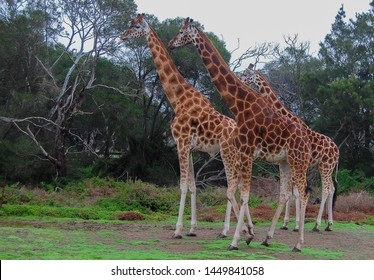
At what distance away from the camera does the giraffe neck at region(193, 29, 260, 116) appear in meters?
9.54

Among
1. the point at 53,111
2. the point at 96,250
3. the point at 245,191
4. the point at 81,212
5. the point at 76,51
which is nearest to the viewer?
the point at 96,250

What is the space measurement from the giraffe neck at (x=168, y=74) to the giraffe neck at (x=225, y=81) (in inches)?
50.4

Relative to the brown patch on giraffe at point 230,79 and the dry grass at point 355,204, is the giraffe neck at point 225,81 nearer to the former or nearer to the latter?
the brown patch on giraffe at point 230,79

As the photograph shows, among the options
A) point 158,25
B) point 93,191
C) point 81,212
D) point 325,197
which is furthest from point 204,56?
point 158,25

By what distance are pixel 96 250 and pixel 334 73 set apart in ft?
74.8

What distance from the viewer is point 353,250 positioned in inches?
372

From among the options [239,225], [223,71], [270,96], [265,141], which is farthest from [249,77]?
[239,225]

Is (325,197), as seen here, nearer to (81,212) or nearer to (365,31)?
(81,212)

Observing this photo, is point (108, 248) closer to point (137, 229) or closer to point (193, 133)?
point (137, 229)

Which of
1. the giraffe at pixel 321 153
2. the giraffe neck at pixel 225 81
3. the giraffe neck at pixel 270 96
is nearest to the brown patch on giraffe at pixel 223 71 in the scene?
the giraffe neck at pixel 225 81

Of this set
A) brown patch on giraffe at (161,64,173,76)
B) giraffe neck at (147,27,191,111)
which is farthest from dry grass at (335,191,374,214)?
brown patch on giraffe at (161,64,173,76)

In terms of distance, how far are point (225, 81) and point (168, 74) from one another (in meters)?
2.36

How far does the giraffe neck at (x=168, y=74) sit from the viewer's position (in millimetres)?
11766

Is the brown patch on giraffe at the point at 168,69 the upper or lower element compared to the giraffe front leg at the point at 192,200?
upper
